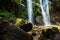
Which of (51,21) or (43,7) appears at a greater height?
(43,7)

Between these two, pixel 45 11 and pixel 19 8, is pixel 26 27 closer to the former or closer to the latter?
pixel 19 8

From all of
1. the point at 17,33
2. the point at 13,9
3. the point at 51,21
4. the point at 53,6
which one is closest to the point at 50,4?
the point at 53,6

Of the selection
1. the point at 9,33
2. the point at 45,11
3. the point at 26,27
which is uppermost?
the point at 9,33

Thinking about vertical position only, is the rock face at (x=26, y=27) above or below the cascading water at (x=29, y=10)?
above

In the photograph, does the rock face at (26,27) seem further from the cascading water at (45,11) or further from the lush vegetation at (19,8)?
the cascading water at (45,11)

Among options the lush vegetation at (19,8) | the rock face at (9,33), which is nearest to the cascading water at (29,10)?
the lush vegetation at (19,8)

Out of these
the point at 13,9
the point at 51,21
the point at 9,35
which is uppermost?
the point at 9,35

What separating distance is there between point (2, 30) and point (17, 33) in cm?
46

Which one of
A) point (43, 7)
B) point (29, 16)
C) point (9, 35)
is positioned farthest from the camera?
point (43, 7)

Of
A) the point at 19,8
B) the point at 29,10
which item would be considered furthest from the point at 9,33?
the point at 29,10

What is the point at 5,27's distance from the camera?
5406 mm

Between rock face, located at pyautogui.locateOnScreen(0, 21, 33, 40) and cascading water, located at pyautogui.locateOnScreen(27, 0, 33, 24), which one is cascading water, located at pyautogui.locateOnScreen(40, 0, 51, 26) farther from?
rock face, located at pyautogui.locateOnScreen(0, 21, 33, 40)

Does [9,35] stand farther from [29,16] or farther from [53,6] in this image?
[53,6]

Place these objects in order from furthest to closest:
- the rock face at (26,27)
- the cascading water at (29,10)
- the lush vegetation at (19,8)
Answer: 1. the cascading water at (29,10)
2. the lush vegetation at (19,8)
3. the rock face at (26,27)
